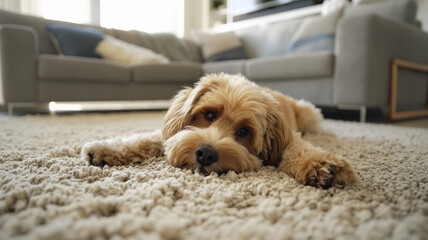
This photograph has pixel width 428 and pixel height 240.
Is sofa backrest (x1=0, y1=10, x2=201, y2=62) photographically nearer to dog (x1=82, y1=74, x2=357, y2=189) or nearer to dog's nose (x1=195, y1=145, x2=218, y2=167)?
dog (x1=82, y1=74, x2=357, y2=189)

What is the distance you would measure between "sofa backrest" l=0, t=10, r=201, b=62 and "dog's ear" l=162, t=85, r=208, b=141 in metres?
4.23

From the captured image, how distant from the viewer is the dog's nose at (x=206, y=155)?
1.21m

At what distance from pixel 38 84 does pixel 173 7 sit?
22.8 feet

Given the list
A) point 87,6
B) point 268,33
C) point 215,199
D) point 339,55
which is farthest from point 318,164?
point 87,6

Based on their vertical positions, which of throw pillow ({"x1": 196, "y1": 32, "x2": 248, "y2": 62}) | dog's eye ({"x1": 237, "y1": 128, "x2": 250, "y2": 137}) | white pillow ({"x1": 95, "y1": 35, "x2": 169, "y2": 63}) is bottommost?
dog's eye ({"x1": 237, "y1": 128, "x2": 250, "y2": 137})

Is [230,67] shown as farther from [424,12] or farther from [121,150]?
[424,12]

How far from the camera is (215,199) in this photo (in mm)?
934

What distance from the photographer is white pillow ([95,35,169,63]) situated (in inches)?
185

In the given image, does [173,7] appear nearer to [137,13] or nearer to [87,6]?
[137,13]

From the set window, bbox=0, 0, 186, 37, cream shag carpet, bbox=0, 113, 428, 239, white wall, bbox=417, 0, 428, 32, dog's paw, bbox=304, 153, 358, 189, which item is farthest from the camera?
window, bbox=0, 0, 186, 37

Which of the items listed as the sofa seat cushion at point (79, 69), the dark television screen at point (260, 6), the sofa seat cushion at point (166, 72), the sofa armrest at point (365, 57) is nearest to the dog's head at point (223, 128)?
the sofa armrest at point (365, 57)

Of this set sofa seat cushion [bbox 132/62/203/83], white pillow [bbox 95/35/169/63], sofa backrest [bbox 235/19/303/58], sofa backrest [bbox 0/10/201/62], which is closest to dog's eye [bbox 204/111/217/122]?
sofa seat cushion [bbox 132/62/203/83]

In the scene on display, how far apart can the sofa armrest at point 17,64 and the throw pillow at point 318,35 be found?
4152 mm

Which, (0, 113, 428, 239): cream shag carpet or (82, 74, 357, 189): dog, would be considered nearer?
(0, 113, 428, 239): cream shag carpet
